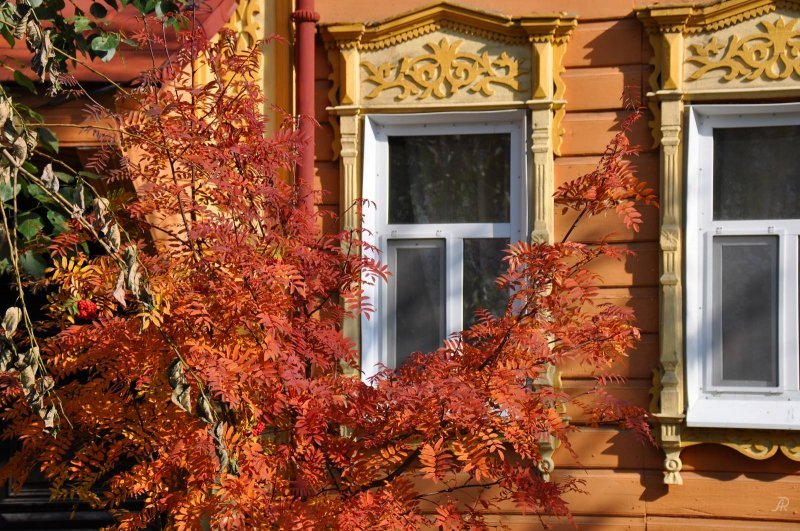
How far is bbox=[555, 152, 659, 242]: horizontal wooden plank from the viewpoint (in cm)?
582

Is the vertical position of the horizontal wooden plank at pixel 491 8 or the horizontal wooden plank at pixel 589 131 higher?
the horizontal wooden plank at pixel 491 8

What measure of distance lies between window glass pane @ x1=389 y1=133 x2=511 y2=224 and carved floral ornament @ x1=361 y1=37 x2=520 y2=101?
31 centimetres

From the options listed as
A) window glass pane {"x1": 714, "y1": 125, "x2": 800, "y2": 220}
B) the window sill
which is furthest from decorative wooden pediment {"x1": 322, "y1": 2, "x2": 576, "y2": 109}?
the window sill

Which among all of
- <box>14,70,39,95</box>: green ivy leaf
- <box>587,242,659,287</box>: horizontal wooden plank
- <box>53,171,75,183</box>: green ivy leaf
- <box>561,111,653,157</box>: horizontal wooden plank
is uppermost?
<box>14,70,39,95</box>: green ivy leaf

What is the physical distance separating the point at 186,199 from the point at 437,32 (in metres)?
2.16

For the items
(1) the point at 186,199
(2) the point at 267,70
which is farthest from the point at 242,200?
(2) the point at 267,70

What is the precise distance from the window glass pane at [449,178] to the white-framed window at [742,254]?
1.07 meters

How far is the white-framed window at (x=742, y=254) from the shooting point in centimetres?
577

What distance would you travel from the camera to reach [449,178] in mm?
6223

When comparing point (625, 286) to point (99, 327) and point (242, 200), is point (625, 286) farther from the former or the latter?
point (99, 327)

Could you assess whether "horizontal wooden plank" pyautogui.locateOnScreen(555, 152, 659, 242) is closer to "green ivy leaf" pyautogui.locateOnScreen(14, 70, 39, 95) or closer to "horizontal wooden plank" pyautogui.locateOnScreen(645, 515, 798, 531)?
"horizontal wooden plank" pyautogui.locateOnScreen(645, 515, 798, 531)

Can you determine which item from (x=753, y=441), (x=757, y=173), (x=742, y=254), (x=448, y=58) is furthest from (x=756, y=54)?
(x=753, y=441)

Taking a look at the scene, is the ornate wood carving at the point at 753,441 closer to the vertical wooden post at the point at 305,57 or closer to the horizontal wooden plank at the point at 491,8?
the horizontal wooden plank at the point at 491,8
